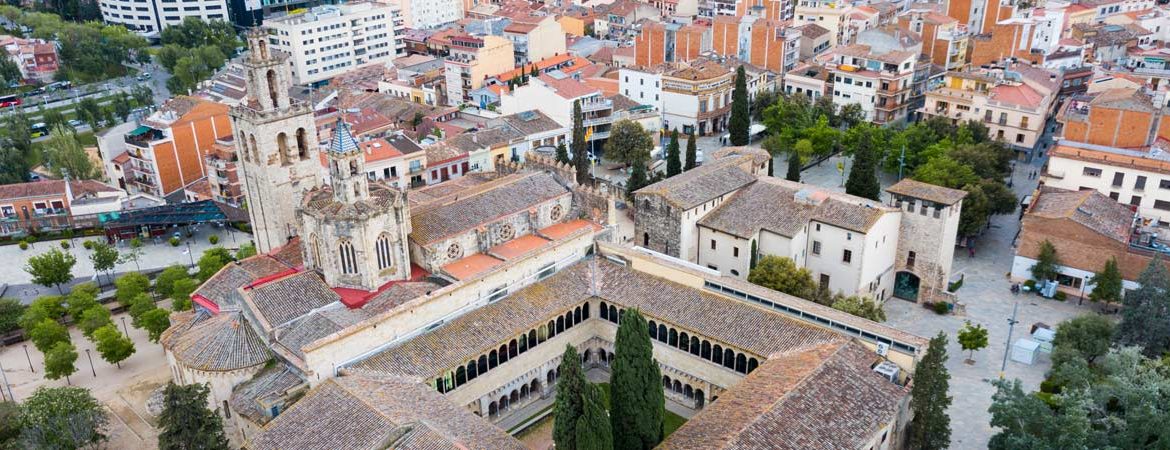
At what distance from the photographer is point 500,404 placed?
42.9 m

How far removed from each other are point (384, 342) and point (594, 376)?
40.6ft

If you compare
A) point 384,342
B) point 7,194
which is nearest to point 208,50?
point 7,194

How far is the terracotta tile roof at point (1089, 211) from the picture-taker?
174 feet

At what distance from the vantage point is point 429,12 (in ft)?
470

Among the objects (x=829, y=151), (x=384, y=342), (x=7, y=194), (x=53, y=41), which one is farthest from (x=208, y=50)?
(x=384, y=342)

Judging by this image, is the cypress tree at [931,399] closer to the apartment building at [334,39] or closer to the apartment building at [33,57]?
the apartment building at [334,39]

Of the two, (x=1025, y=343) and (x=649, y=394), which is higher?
(x=649, y=394)

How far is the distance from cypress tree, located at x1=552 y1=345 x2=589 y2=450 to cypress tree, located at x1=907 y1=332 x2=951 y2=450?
14822 mm

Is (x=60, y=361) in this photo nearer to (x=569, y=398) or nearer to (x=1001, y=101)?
(x=569, y=398)

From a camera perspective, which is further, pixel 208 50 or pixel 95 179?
pixel 208 50

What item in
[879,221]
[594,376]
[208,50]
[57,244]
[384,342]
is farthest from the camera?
[208,50]

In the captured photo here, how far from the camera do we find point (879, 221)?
5050 centimetres

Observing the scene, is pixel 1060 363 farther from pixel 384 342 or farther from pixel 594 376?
pixel 384 342

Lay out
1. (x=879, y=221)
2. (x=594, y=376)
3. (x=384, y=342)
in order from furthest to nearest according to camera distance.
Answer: (x=879, y=221)
(x=594, y=376)
(x=384, y=342)
